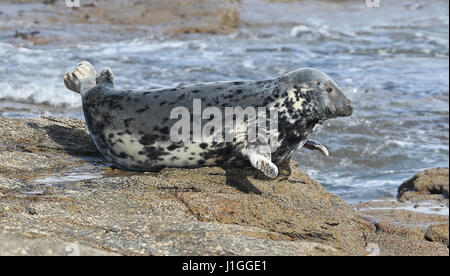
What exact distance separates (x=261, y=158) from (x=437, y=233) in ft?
7.38

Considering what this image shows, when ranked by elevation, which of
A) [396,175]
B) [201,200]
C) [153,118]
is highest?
[153,118]

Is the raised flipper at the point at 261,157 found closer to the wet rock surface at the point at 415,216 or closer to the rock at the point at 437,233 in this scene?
the wet rock surface at the point at 415,216

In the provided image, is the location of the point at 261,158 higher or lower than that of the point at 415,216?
higher

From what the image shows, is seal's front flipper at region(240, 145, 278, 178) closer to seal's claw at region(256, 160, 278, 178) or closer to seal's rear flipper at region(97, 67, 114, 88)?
seal's claw at region(256, 160, 278, 178)

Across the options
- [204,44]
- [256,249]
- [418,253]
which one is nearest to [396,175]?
[418,253]

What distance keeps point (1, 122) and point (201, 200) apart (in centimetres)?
215

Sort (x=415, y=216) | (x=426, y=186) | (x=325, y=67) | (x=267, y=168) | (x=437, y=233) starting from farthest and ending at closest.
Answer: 1. (x=325, y=67)
2. (x=426, y=186)
3. (x=415, y=216)
4. (x=437, y=233)
5. (x=267, y=168)

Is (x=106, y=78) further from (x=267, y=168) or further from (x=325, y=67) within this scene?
(x=325, y=67)

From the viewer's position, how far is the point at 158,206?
425cm

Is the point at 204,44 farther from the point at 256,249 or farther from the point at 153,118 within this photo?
the point at 256,249

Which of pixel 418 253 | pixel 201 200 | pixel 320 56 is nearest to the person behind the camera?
pixel 201 200

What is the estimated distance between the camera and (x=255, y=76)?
13844mm

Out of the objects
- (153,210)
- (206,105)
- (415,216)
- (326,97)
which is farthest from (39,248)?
(415,216)

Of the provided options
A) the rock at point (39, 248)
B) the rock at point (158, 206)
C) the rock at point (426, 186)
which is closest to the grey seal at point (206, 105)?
the rock at point (158, 206)
